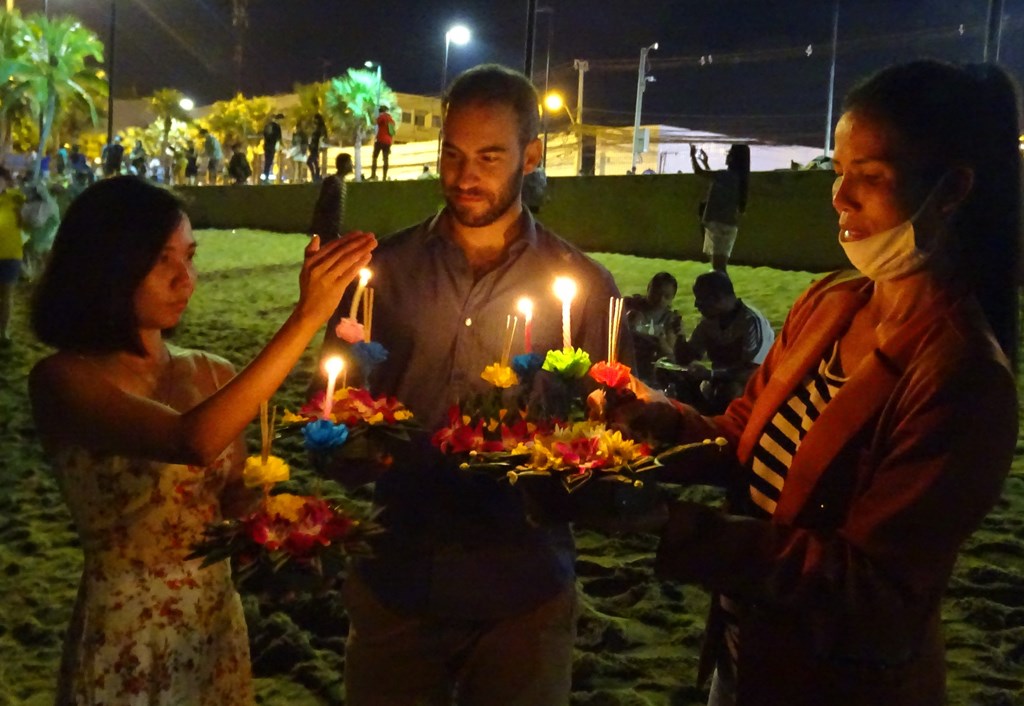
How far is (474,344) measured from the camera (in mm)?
2713

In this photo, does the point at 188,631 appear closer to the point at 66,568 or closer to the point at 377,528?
the point at 377,528

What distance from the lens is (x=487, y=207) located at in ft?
9.04

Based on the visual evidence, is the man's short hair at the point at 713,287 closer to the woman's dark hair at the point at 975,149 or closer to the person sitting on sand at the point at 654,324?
the person sitting on sand at the point at 654,324

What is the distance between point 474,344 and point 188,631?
1150 mm

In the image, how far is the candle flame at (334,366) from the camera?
219cm

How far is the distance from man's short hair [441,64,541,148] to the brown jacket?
1.27 meters

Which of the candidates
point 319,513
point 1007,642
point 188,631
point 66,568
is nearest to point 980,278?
point 319,513

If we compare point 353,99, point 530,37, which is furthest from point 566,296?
point 353,99

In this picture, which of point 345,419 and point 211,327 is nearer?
point 345,419

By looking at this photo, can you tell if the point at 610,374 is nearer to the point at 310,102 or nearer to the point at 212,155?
the point at 212,155

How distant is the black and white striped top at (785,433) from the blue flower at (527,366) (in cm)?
57

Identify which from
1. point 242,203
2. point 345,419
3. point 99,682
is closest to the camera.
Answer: point 345,419

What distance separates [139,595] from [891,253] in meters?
2.15

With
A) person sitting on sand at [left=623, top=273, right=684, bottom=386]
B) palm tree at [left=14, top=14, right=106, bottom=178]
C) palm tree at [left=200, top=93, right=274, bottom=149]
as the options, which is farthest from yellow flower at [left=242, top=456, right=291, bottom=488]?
palm tree at [left=200, top=93, right=274, bottom=149]
